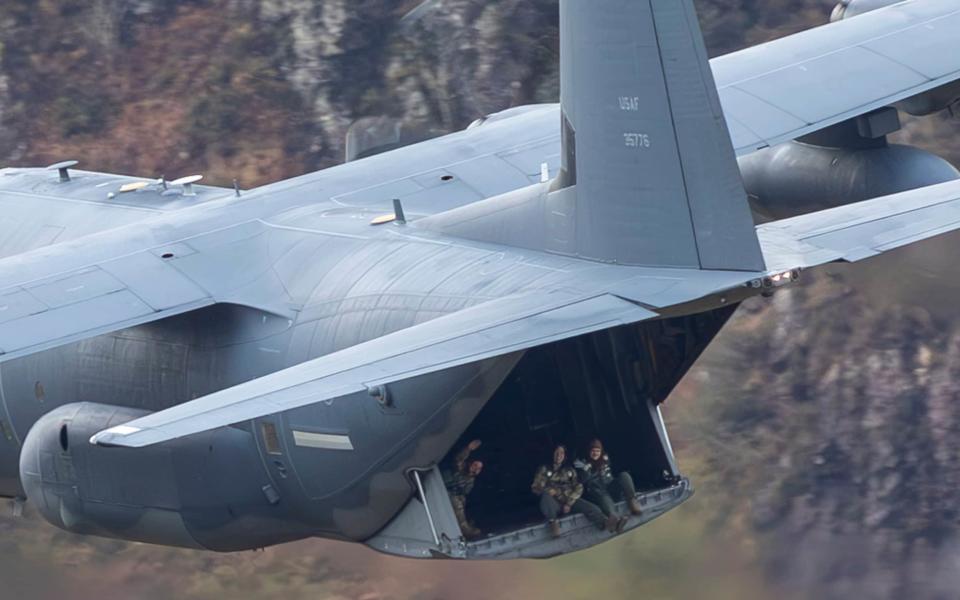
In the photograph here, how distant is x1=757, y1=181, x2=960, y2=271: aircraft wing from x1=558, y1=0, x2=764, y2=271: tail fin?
0.41m

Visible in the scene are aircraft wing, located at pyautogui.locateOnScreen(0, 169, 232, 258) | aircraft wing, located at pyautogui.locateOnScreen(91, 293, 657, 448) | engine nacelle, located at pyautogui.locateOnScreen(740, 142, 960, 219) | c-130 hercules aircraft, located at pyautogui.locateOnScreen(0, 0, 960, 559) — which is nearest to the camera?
aircraft wing, located at pyautogui.locateOnScreen(91, 293, 657, 448)

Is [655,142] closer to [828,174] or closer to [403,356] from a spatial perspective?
[403,356]

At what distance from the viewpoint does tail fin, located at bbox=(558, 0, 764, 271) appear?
581 inches

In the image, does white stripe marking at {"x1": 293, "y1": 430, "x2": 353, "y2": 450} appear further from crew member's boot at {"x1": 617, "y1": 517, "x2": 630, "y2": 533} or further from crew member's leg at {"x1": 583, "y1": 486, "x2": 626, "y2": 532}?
crew member's boot at {"x1": 617, "y1": 517, "x2": 630, "y2": 533}

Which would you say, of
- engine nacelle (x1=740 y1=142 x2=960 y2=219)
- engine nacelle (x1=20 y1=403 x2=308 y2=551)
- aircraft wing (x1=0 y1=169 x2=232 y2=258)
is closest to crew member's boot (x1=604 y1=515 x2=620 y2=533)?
engine nacelle (x1=20 y1=403 x2=308 y2=551)

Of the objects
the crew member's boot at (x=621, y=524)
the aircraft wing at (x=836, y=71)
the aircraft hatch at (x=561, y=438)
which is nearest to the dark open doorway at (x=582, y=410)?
the aircraft hatch at (x=561, y=438)

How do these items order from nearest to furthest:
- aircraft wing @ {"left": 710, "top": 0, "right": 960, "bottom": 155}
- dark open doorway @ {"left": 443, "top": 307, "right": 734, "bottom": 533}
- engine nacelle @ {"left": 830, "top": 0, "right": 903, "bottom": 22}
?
dark open doorway @ {"left": 443, "top": 307, "right": 734, "bottom": 533}
aircraft wing @ {"left": 710, "top": 0, "right": 960, "bottom": 155}
engine nacelle @ {"left": 830, "top": 0, "right": 903, "bottom": 22}

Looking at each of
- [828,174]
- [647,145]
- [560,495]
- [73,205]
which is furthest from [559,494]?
[73,205]

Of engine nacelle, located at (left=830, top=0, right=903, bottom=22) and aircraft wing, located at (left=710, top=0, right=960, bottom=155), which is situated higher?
engine nacelle, located at (left=830, top=0, right=903, bottom=22)

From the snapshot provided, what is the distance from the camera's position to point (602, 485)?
16.3m

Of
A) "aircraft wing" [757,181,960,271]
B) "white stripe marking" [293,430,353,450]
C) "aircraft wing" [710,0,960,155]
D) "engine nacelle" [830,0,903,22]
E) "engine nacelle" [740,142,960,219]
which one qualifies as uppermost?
"engine nacelle" [830,0,903,22]

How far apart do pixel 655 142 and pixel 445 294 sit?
2.44 meters

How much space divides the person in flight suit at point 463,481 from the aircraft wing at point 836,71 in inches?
198

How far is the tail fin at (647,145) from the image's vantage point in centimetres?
1477
